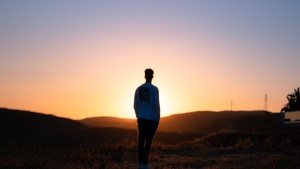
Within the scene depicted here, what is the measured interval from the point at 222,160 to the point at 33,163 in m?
4.83

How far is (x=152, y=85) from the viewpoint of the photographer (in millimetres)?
10414

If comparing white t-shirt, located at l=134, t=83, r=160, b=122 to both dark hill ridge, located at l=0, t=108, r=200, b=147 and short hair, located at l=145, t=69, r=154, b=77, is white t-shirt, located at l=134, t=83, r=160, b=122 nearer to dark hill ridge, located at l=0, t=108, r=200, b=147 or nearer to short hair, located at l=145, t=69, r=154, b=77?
short hair, located at l=145, t=69, r=154, b=77

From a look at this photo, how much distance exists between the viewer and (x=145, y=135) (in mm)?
10469

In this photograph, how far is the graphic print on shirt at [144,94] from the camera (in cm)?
1034

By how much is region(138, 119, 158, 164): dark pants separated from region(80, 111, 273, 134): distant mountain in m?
61.3

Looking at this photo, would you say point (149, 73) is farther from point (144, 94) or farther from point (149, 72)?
point (144, 94)

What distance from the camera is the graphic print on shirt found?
1034cm

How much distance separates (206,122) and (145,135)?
281ft

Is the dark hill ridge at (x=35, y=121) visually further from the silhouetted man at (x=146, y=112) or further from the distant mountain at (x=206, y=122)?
the silhouetted man at (x=146, y=112)

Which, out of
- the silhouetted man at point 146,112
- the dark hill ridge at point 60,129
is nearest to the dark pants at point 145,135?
the silhouetted man at point 146,112

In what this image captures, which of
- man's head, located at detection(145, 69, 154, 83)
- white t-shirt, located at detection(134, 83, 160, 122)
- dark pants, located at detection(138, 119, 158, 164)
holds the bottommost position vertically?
dark pants, located at detection(138, 119, 158, 164)

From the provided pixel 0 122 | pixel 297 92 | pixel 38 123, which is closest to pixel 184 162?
pixel 297 92

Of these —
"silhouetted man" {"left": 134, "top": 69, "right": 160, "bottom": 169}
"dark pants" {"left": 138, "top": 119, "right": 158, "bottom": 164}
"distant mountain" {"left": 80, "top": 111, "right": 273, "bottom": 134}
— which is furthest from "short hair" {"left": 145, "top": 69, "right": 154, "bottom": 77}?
"distant mountain" {"left": 80, "top": 111, "right": 273, "bottom": 134}

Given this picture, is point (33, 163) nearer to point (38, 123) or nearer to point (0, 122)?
point (0, 122)
